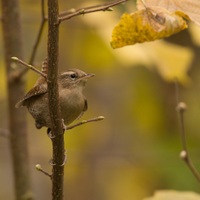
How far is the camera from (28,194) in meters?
4.02

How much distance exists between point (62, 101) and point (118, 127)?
4.29m

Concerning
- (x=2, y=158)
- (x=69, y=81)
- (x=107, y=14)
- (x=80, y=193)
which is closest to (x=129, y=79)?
(x=80, y=193)

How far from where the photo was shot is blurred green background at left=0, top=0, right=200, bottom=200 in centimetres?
577

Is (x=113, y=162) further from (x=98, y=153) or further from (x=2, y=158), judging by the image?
(x=2, y=158)

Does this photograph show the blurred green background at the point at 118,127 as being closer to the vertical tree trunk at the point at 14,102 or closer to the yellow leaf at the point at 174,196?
the vertical tree trunk at the point at 14,102

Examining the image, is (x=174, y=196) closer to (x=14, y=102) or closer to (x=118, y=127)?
(x=14, y=102)

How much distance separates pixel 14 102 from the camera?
161 inches

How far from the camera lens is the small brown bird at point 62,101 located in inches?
123

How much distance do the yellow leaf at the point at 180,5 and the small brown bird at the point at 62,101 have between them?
773mm

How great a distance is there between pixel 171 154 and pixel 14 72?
2215 mm

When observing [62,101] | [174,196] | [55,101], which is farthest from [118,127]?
[55,101]

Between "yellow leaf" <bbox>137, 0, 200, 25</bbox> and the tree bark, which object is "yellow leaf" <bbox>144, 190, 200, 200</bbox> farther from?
"yellow leaf" <bbox>137, 0, 200, 25</bbox>

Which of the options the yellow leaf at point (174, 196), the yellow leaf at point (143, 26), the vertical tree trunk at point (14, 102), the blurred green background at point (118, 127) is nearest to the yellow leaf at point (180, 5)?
the yellow leaf at point (143, 26)

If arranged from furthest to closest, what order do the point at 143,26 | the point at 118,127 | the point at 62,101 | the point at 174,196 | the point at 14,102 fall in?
the point at 118,127 → the point at 14,102 → the point at 174,196 → the point at 62,101 → the point at 143,26
